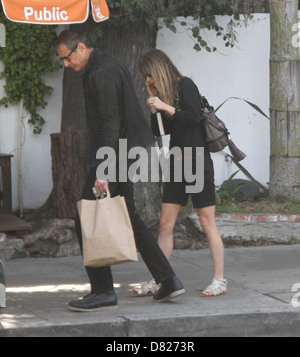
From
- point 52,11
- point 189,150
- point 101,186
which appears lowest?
point 101,186

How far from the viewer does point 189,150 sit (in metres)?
6.45

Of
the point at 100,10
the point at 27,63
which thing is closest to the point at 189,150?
the point at 100,10

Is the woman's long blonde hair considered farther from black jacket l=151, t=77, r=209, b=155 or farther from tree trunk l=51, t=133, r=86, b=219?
tree trunk l=51, t=133, r=86, b=219

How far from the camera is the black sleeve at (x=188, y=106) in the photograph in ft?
20.8

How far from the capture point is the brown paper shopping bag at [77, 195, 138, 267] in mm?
5727

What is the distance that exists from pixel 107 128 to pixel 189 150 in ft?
2.71

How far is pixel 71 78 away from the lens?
29.6ft

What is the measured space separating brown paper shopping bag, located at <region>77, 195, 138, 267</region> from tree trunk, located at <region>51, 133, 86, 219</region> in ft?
9.16

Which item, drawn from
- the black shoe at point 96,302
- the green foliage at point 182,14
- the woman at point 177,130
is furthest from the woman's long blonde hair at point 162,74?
the green foliage at point 182,14

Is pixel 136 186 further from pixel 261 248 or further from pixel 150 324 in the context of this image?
pixel 150 324

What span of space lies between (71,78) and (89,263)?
3616 millimetres

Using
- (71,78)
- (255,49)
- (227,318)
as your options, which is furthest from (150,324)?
(255,49)

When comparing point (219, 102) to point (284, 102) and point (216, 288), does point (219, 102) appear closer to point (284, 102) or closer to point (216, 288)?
point (284, 102)

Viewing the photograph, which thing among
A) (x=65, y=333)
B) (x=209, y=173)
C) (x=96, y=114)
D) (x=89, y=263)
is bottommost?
(x=65, y=333)
